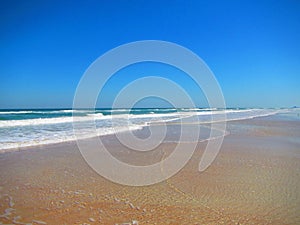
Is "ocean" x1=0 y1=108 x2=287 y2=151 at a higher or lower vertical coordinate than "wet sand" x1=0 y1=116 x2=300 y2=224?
higher

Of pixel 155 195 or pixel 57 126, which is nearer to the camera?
pixel 155 195

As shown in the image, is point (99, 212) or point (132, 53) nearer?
point (99, 212)

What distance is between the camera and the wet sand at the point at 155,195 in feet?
11.1

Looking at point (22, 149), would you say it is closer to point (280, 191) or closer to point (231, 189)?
point (231, 189)

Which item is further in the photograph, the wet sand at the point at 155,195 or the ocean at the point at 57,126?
the ocean at the point at 57,126

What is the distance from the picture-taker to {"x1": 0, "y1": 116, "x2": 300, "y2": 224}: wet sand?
3.37 metres

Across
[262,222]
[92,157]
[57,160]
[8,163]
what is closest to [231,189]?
[262,222]

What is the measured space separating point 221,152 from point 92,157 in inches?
185

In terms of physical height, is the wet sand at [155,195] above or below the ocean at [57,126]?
below

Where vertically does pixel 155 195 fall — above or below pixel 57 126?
below

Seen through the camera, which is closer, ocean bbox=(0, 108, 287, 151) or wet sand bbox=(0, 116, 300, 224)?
wet sand bbox=(0, 116, 300, 224)

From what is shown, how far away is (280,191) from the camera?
439 cm

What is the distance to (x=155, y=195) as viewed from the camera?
167 inches

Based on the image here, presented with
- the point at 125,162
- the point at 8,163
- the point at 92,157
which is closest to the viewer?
the point at 8,163
